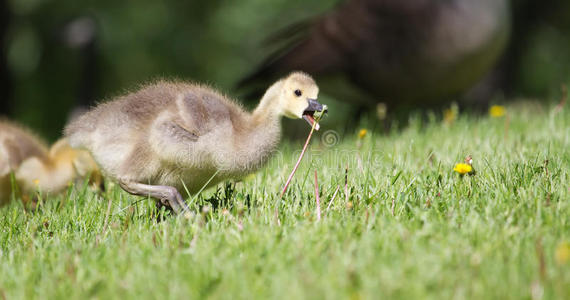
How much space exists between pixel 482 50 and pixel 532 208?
13.4 feet

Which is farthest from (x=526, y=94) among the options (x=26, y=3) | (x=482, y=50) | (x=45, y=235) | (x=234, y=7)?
(x=45, y=235)

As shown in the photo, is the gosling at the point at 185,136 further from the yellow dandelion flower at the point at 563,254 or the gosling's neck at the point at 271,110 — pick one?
the yellow dandelion flower at the point at 563,254

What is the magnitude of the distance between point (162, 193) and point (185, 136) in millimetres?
299

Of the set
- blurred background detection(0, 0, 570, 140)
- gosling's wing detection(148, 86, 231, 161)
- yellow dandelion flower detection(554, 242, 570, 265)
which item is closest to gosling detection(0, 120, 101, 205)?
gosling's wing detection(148, 86, 231, 161)

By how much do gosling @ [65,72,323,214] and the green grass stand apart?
18cm

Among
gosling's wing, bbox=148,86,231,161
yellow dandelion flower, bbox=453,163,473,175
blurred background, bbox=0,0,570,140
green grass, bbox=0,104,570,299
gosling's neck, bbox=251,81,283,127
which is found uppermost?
blurred background, bbox=0,0,570,140

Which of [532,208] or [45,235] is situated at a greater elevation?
[532,208]

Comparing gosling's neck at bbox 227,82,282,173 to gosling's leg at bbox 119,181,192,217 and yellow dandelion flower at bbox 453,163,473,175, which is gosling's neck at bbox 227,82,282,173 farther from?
yellow dandelion flower at bbox 453,163,473,175

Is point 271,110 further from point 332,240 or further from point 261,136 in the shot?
point 332,240

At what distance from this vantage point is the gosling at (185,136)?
319 cm

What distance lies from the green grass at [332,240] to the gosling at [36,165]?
1.08 m

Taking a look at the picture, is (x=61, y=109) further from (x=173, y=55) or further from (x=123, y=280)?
(x=123, y=280)

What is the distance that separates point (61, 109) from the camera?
14.6 m

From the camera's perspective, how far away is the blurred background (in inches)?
448
